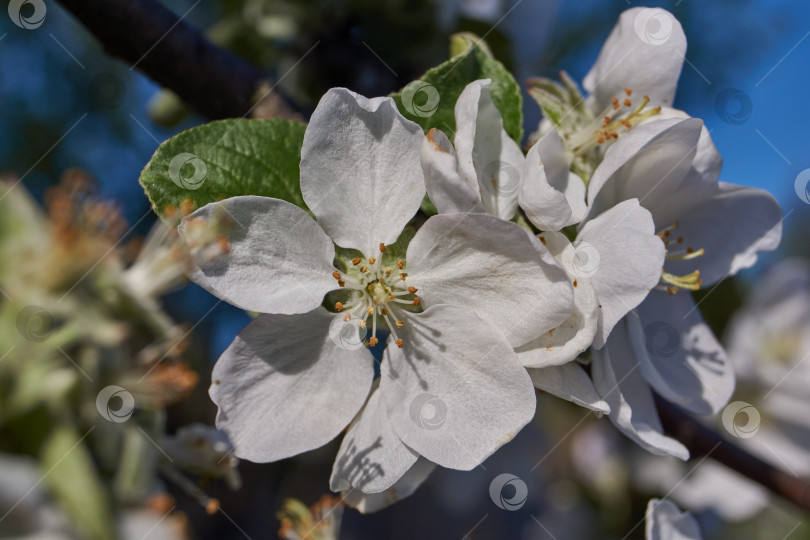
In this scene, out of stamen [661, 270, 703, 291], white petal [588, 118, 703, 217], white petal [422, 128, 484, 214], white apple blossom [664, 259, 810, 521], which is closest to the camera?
white petal [422, 128, 484, 214]

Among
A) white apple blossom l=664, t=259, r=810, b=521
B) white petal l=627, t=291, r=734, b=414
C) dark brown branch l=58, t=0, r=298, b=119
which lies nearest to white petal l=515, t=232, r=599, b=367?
white petal l=627, t=291, r=734, b=414

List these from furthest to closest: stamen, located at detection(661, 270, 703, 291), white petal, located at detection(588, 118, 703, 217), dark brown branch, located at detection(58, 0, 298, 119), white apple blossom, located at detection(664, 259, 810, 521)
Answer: white apple blossom, located at detection(664, 259, 810, 521) → dark brown branch, located at detection(58, 0, 298, 119) → stamen, located at detection(661, 270, 703, 291) → white petal, located at detection(588, 118, 703, 217)

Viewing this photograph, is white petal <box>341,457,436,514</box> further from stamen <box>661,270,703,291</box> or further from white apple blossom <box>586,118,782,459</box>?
stamen <box>661,270,703,291</box>

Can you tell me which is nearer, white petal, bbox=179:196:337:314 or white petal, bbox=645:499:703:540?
white petal, bbox=179:196:337:314

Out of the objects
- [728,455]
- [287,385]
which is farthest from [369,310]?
[728,455]

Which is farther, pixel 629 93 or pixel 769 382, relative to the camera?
pixel 769 382

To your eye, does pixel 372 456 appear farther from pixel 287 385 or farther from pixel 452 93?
pixel 452 93

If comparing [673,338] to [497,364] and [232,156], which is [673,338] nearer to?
[497,364]

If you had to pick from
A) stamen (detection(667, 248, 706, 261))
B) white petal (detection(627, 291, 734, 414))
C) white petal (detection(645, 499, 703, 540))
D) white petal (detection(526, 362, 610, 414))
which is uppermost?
white petal (detection(526, 362, 610, 414))
